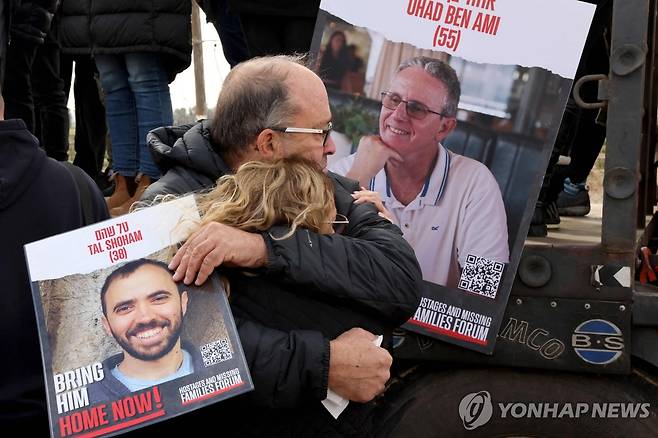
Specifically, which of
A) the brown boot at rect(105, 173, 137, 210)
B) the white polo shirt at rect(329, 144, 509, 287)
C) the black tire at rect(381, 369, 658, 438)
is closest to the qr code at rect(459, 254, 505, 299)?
the white polo shirt at rect(329, 144, 509, 287)

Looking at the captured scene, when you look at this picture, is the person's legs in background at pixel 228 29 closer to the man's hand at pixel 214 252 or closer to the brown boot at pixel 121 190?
the brown boot at pixel 121 190

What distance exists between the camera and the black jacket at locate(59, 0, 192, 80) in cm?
411

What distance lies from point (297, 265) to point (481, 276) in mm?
880

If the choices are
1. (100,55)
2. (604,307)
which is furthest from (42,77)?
(604,307)

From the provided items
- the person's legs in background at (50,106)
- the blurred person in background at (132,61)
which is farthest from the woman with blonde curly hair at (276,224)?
the person's legs in background at (50,106)

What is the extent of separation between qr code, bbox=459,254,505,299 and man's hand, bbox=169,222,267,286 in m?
0.89

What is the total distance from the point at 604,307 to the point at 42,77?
356cm

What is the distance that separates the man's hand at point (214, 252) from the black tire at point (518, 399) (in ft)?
3.42

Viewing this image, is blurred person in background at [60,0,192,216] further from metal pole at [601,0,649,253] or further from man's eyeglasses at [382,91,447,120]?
metal pole at [601,0,649,253]

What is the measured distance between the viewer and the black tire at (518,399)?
2.56m

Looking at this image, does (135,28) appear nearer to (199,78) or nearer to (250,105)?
(250,105)

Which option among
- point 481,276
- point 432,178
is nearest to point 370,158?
point 432,178

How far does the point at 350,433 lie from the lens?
1886 mm

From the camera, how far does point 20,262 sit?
5.66 feet
